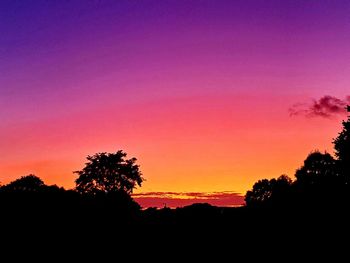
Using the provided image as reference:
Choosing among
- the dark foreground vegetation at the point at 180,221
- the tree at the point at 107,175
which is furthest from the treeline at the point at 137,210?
the tree at the point at 107,175

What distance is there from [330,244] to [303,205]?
6.83m

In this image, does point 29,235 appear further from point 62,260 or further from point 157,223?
point 157,223

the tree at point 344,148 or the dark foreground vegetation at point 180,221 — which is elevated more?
the tree at point 344,148

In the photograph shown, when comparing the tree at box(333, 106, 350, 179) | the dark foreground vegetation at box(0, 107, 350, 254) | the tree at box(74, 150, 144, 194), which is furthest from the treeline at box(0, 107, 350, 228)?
the tree at box(74, 150, 144, 194)

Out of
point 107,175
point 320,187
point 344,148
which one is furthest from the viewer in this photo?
point 107,175

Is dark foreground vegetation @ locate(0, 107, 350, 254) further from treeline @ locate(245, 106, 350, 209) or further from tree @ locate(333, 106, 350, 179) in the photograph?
tree @ locate(333, 106, 350, 179)

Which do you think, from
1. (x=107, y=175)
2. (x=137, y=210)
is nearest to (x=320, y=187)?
(x=137, y=210)

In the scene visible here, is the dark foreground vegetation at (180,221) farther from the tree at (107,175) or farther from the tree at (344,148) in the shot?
the tree at (107,175)

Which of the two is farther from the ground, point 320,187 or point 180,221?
point 320,187

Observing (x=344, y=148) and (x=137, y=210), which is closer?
(x=137, y=210)

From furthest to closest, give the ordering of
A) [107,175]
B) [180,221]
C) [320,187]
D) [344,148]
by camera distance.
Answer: [107,175]
[344,148]
[320,187]
[180,221]

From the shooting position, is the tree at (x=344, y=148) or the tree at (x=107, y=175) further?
the tree at (x=107, y=175)

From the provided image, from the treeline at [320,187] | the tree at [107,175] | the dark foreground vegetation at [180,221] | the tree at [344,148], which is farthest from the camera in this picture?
the tree at [107,175]

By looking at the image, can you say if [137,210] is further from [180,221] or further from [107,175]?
[107,175]
